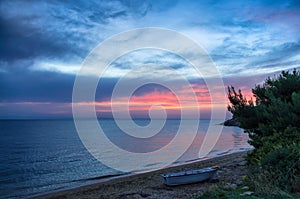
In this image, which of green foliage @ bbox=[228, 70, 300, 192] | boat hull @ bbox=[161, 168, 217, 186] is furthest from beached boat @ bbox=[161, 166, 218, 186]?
green foliage @ bbox=[228, 70, 300, 192]

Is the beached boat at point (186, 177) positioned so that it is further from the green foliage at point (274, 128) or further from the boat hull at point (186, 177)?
the green foliage at point (274, 128)

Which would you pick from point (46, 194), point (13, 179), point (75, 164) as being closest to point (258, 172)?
point (46, 194)

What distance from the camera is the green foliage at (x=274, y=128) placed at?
875 cm

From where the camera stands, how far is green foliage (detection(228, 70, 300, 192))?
Answer: 8.75 m

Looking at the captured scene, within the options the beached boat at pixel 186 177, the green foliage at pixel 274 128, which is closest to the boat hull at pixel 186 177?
the beached boat at pixel 186 177

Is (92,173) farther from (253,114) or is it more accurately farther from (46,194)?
(253,114)

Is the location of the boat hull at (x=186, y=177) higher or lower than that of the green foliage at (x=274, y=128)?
lower

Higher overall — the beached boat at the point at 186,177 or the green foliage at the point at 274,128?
the green foliage at the point at 274,128

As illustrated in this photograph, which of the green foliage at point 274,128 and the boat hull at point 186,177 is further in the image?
Answer: the boat hull at point 186,177

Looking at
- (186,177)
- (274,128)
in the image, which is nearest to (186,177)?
(186,177)

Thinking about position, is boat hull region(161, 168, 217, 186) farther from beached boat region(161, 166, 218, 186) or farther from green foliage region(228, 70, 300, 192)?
green foliage region(228, 70, 300, 192)

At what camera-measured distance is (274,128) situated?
527 inches

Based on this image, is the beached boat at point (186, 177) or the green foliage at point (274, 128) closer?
the green foliage at point (274, 128)

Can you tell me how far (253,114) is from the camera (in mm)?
15789
